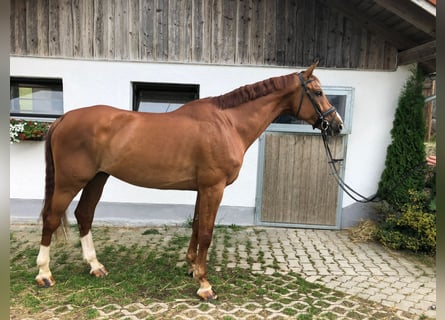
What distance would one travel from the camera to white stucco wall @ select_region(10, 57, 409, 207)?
4.69 metres

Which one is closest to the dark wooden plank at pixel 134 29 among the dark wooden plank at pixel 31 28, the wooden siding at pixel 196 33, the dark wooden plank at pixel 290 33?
the wooden siding at pixel 196 33

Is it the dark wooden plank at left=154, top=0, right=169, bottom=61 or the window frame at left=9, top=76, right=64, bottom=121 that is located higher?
the dark wooden plank at left=154, top=0, right=169, bottom=61

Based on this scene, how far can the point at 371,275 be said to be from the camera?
3354mm

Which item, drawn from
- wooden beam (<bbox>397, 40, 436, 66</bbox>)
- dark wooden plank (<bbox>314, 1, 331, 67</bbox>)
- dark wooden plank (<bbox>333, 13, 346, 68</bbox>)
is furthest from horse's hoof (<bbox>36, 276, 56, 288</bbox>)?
wooden beam (<bbox>397, 40, 436, 66</bbox>)

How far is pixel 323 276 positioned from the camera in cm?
330

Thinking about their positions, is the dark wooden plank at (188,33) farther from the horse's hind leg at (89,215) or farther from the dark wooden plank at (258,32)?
the horse's hind leg at (89,215)

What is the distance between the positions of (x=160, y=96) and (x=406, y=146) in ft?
12.4

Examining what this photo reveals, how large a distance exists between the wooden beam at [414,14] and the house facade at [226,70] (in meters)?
0.83

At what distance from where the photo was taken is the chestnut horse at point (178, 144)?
2.81m

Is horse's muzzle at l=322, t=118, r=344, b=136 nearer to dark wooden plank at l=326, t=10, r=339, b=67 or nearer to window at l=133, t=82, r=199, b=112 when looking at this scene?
dark wooden plank at l=326, t=10, r=339, b=67

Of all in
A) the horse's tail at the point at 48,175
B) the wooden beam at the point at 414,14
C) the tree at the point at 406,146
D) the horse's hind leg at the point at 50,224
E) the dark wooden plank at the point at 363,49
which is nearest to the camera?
the horse's hind leg at the point at 50,224

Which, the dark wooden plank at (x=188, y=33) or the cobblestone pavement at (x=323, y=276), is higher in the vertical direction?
the dark wooden plank at (x=188, y=33)

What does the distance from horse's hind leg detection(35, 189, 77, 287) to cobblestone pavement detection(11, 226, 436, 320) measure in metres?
0.50

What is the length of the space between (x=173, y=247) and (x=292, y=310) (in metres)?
1.88
